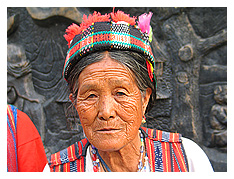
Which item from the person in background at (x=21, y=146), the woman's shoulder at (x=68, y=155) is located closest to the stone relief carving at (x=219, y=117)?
the woman's shoulder at (x=68, y=155)

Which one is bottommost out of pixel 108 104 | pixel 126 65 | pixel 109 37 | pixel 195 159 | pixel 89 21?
pixel 195 159

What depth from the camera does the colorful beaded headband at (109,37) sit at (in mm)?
1226

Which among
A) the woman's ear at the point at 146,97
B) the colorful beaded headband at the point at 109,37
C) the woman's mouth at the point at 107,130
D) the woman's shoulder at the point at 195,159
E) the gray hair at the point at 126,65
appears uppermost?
the colorful beaded headband at the point at 109,37

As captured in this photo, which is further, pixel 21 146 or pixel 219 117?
pixel 219 117

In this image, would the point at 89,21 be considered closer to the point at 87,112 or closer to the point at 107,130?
the point at 87,112

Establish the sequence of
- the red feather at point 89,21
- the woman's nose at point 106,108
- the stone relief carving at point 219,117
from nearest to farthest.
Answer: the woman's nose at point 106,108
the red feather at point 89,21
the stone relief carving at point 219,117

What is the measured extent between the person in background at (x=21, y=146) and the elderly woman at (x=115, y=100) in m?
0.34

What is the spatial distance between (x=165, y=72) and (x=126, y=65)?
1.63 m

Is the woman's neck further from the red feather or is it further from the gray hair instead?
the red feather

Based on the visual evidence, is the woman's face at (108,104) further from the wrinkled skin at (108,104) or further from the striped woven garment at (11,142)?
the striped woven garment at (11,142)

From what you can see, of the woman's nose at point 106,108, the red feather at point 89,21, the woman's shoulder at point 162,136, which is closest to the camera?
the woman's nose at point 106,108

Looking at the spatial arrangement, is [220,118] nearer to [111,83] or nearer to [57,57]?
[111,83]

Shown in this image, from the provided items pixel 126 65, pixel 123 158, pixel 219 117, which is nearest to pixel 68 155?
pixel 123 158

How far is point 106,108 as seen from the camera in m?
1.15
